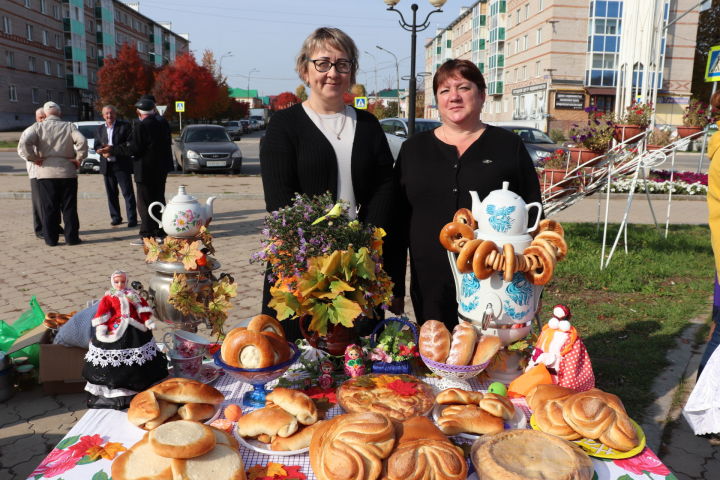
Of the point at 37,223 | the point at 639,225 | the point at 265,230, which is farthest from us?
the point at 639,225

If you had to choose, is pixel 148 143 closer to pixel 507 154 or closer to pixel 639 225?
pixel 507 154

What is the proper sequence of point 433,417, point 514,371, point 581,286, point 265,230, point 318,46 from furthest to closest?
point 581,286
point 318,46
point 514,371
point 265,230
point 433,417

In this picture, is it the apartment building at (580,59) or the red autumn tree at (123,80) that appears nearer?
the red autumn tree at (123,80)

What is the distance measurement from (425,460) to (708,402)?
2.12 m

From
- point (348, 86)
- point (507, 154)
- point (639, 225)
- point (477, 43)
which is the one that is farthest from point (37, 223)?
point (477, 43)

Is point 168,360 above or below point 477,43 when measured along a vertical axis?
below

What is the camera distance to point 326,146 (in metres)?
2.72

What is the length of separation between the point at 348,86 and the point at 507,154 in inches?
35.6

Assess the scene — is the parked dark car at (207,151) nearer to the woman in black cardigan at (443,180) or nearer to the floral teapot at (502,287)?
the woman in black cardigan at (443,180)

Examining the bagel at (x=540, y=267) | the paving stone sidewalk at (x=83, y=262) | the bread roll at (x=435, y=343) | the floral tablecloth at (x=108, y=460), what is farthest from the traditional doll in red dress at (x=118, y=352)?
the paving stone sidewalk at (x=83, y=262)

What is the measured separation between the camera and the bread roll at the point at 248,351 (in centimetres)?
189

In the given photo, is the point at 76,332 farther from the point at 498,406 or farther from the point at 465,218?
the point at 498,406

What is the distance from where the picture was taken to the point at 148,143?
26.2 feet

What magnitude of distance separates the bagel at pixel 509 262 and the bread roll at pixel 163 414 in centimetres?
130
